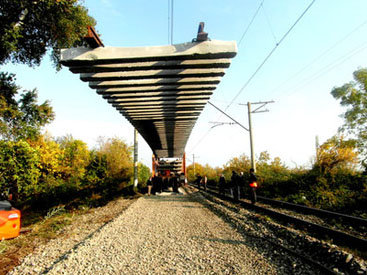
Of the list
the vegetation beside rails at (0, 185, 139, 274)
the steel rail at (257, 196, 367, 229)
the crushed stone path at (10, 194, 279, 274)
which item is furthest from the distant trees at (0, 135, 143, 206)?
the steel rail at (257, 196, 367, 229)

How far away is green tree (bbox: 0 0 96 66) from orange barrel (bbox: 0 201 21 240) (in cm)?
631

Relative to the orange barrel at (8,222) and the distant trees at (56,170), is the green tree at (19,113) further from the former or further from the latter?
the orange barrel at (8,222)

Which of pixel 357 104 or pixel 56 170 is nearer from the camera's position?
pixel 56 170

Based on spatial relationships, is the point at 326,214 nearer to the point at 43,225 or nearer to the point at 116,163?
the point at 43,225

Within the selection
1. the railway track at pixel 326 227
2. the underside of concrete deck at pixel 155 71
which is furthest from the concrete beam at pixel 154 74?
the railway track at pixel 326 227

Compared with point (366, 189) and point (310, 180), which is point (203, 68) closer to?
point (366, 189)

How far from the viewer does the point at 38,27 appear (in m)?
10.4

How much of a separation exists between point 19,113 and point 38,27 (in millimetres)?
4055


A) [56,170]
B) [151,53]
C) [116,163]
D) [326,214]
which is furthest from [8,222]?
[116,163]

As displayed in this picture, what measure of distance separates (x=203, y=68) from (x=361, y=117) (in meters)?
30.5

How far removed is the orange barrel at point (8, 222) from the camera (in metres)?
4.64

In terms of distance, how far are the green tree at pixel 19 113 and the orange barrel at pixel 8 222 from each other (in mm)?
5730

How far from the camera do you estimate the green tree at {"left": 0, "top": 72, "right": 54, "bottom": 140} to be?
9379 millimetres

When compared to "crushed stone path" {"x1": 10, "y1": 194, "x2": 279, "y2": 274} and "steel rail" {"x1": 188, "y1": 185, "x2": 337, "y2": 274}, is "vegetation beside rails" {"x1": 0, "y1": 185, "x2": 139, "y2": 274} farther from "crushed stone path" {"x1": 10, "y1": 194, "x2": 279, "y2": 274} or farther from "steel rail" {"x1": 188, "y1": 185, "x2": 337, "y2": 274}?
"steel rail" {"x1": 188, "y1": 185, "x2": 337, "y2": 274}
